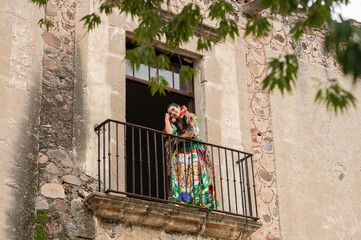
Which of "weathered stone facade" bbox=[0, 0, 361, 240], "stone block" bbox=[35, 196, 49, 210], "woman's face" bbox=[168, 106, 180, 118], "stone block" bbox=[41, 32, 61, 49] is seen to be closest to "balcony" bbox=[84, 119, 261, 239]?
"weathered stone facade" bbox=[0, 0, 361, 240]

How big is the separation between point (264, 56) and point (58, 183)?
164 inches

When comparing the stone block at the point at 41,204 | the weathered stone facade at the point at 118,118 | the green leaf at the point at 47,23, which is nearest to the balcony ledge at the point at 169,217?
the weathered stone facade at the point at 118,118

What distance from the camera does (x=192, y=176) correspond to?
944 cm

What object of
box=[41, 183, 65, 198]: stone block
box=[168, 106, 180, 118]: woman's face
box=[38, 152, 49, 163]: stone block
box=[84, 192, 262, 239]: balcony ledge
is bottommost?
box=[84, 192, 262, 239]: balcony ledge

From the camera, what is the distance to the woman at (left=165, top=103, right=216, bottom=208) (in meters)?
9.51

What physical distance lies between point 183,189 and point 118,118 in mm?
1195

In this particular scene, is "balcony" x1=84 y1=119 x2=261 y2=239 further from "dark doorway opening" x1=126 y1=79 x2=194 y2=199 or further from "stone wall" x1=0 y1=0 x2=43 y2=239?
"dark doorway opening" x1=126 y1=79 x2=194 y2=199

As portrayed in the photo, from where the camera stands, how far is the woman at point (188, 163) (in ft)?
31.2

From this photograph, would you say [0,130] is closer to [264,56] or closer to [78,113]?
[78,113]

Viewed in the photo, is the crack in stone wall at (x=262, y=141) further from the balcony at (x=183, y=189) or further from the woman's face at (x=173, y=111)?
the woman's face at (x=173, y=111)

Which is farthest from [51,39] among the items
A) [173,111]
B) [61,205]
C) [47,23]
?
[61,205]

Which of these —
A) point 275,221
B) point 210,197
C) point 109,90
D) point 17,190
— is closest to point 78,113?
point 109,90

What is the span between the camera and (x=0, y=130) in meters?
8.38

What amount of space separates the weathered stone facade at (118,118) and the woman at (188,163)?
1.70 ft
